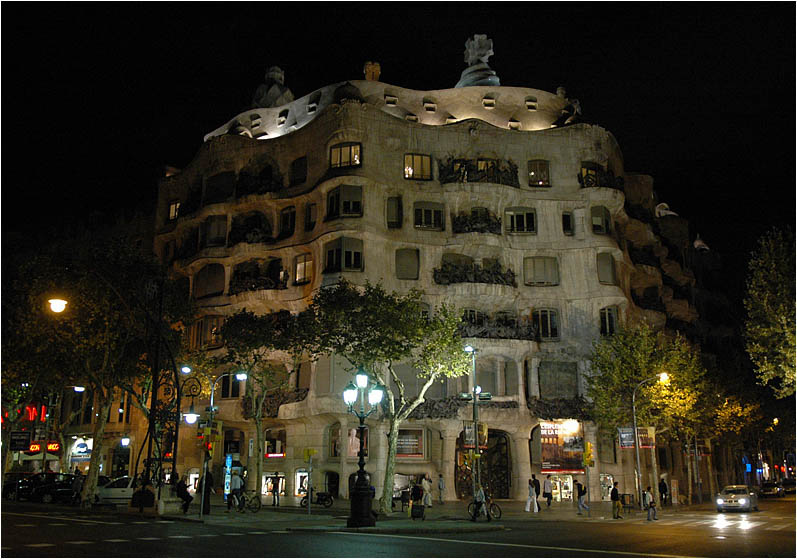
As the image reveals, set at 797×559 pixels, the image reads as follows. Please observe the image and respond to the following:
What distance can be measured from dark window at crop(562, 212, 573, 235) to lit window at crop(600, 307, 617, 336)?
19.5ft

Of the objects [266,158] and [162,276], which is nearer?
[162,276]

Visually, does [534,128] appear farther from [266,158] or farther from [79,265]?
[79,265]

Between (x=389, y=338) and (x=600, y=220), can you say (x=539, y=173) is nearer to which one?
(x=600, y=220)

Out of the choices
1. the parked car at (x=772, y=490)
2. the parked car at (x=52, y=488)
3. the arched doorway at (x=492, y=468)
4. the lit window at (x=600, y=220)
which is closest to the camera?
the parked car at (x=52, y=488)

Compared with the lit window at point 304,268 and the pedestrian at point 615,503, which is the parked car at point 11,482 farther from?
the pedestrian at point 615,503

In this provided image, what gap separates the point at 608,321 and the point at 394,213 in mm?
16226

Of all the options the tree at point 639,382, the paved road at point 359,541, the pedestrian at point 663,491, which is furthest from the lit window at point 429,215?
the paved road at point 359,541

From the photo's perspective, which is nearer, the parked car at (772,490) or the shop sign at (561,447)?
the shop sign at (561,447)

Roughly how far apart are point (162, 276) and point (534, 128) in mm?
29674

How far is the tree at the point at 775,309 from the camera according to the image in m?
24.8

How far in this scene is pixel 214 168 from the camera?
177 feet

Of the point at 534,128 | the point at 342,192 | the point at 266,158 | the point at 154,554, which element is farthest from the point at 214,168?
Result: the point at 154,554

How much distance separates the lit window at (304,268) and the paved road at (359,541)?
75.4 ft

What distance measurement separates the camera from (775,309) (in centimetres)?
2608
